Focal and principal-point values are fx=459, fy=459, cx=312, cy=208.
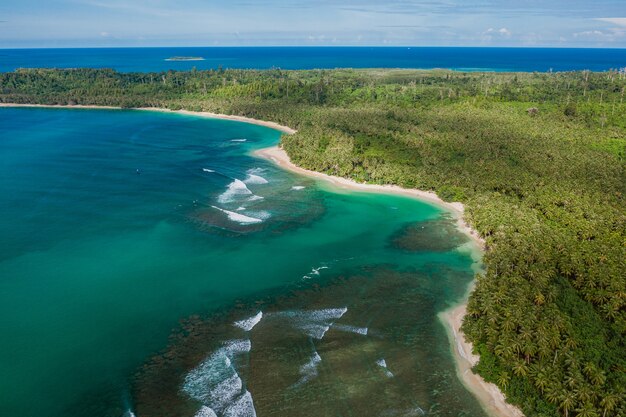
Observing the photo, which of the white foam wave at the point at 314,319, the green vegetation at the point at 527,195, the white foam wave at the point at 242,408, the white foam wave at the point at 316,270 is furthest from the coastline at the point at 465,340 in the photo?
the white foam wave at the point at 242,408

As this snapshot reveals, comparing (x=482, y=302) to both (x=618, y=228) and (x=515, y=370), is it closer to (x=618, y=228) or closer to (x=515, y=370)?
(x=515, y=370)

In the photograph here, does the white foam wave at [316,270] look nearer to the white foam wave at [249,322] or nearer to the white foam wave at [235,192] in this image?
the white foam wave at [249,322]

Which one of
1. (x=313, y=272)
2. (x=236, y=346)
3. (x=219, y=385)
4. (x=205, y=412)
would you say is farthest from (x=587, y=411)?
(x=313, y=272)

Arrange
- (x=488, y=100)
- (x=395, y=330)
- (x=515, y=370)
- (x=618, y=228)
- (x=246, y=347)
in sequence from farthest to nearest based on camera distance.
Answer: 1. (x=488, y=100)
2. (x=618, y=228)
3. (x=395, y=330)
4. (x=246, y=347)
5. (x=515, y=370)

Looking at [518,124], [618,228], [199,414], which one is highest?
[518,124]

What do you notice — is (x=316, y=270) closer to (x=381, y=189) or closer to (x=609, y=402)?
(x=609, y=402)

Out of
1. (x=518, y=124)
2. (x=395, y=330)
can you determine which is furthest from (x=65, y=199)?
(x=518, y=124)
